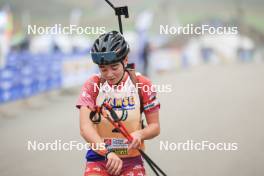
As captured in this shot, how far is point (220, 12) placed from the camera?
218ft

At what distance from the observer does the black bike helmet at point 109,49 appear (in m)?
3.83

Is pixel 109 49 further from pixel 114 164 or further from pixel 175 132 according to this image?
pixel 175 132

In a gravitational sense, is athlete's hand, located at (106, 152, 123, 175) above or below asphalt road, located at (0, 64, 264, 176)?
above

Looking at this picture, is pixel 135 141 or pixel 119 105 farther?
pixel 119 105

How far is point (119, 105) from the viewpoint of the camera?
4.07 meters

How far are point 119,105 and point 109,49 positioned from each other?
0.45 meters

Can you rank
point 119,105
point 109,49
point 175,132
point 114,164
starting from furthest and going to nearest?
point 175,132, point 119,105, point 109,49, point 114,164

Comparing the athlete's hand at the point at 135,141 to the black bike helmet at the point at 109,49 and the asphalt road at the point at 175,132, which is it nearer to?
the black bike helmet at the point at 109,49

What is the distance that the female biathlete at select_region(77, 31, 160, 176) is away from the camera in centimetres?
395

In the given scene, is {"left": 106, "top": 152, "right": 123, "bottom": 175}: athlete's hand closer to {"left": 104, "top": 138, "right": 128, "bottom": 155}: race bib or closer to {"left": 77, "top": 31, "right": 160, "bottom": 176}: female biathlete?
{"left": 77, "top": 31, "right": 160, "bottom": 176}: female biathlete

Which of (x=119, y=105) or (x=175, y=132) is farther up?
(x=119, y=105)

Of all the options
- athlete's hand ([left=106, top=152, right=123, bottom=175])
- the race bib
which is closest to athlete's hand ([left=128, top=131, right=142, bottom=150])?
athlete's hand ([left=106, top=152, right=123, bottom=175])

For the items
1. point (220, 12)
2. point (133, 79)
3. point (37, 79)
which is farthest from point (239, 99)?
point (220, 12)

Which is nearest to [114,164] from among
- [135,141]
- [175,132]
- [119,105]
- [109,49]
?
[135,141]
